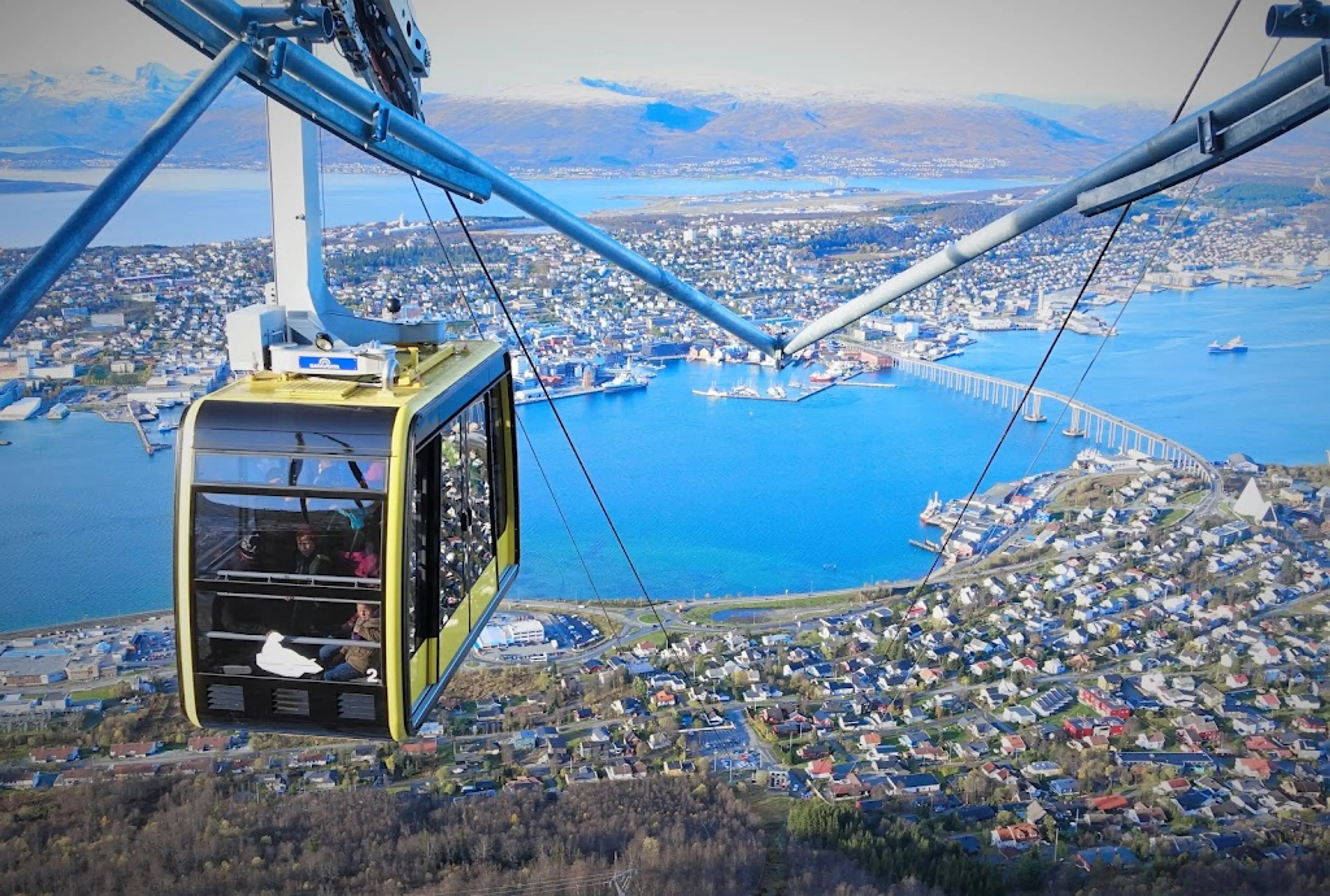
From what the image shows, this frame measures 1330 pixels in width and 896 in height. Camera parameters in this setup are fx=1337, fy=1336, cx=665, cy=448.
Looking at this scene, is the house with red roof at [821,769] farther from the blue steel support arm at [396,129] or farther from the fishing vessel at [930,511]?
the fishing vessel at [930,511]

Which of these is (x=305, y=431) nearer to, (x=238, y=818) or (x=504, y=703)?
(x=238, y=818)

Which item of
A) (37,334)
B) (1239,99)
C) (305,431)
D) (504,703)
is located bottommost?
(504,703)

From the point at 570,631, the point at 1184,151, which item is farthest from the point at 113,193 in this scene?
the point at 570,631

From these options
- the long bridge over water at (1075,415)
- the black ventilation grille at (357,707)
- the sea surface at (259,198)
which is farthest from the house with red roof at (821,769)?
the long bridge over water at (1075,415)

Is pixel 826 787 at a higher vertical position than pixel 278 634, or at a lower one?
lower

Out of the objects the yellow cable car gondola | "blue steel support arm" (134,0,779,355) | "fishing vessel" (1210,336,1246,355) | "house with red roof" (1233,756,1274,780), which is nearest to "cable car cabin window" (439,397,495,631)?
the yellow cable car gondola

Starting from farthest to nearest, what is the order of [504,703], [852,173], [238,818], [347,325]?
[852,173], [504,703], [238,818], [347,325]

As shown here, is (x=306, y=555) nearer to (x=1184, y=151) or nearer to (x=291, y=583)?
(x=291, y=583)

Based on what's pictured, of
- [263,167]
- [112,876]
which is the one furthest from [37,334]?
[112,876]
